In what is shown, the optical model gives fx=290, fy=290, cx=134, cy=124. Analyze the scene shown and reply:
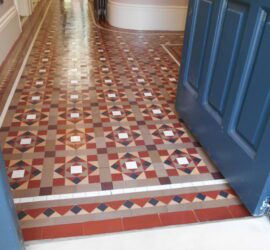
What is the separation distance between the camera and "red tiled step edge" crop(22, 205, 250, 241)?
147 centimetres

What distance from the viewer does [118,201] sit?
5.49 feet

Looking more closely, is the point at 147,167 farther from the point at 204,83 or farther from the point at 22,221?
the point at 22,221

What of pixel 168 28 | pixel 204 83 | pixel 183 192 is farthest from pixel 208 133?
pixel 168 28

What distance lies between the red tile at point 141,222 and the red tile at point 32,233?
44cm

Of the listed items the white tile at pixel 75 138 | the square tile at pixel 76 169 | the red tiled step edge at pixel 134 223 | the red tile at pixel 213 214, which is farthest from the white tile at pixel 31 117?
the red tile at pixel 213 214

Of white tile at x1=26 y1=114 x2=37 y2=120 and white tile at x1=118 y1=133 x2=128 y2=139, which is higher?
white tile at x1=118 y1=133 x2=128 y2=139

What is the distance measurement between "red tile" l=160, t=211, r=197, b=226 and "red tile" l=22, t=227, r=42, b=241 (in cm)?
64

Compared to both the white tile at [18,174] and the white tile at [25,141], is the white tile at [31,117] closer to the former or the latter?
the white tile at [25,141]

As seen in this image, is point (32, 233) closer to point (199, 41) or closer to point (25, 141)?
point (25, 141)

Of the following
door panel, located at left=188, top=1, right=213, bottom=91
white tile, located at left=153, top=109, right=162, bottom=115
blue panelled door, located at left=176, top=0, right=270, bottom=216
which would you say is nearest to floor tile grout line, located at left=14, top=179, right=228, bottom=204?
blue panelled door, located at left=176, top=0, right=270, bottom=216

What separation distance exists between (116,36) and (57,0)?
16.1 ft

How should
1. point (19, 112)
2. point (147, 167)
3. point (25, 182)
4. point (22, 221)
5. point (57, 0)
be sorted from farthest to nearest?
point (57, 0)
point (19, 112)
point (147, 167)
point (25, 182)
point (22, 221)

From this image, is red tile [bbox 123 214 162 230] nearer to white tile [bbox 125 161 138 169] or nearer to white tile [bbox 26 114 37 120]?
white tile [bbox 125 161 138 169]

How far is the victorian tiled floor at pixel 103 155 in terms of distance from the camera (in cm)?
160
